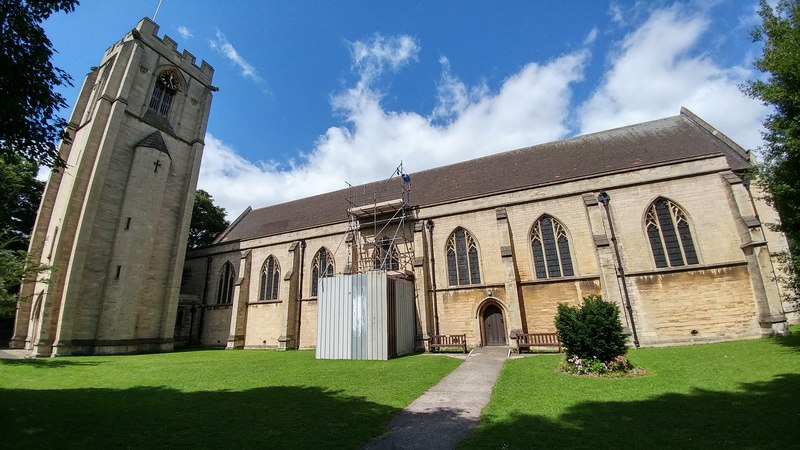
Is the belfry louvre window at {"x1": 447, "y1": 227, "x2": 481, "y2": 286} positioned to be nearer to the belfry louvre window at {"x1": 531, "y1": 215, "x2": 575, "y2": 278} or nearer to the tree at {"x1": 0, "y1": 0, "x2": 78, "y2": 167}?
the belfry louvre window at {"x1": 531, "y1": 215, "x2": 575, "y2": 278}

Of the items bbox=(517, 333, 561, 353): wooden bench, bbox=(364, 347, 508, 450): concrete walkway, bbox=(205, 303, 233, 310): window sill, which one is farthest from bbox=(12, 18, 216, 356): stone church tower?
bbox=(517, 333, 561, 353): wooden bench

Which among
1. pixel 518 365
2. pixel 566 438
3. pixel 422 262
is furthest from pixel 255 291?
pixel 566 438

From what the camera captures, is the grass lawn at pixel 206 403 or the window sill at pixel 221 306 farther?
the window sill at pixel 221 306

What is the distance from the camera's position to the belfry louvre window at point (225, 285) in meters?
27.3

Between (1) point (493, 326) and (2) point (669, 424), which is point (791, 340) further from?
(2) point (669, 424)

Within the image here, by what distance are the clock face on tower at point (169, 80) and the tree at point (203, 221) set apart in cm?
1272

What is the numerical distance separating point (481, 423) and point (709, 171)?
17668 mm

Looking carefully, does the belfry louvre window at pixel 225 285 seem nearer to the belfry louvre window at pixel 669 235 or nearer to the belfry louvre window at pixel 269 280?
the belfry louvre window at pixel 269 280

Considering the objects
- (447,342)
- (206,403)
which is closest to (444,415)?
(206,403)

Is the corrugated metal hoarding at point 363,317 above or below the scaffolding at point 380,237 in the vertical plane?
below

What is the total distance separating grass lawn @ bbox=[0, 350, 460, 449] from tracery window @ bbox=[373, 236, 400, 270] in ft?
25.3

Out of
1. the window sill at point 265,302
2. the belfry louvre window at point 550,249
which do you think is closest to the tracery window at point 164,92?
the window sill at point 265,302

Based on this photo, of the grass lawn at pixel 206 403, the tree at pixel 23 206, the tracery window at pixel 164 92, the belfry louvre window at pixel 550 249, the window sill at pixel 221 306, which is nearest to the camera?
the grass lawn at pixel 206 403

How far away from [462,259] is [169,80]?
26.4 meters
